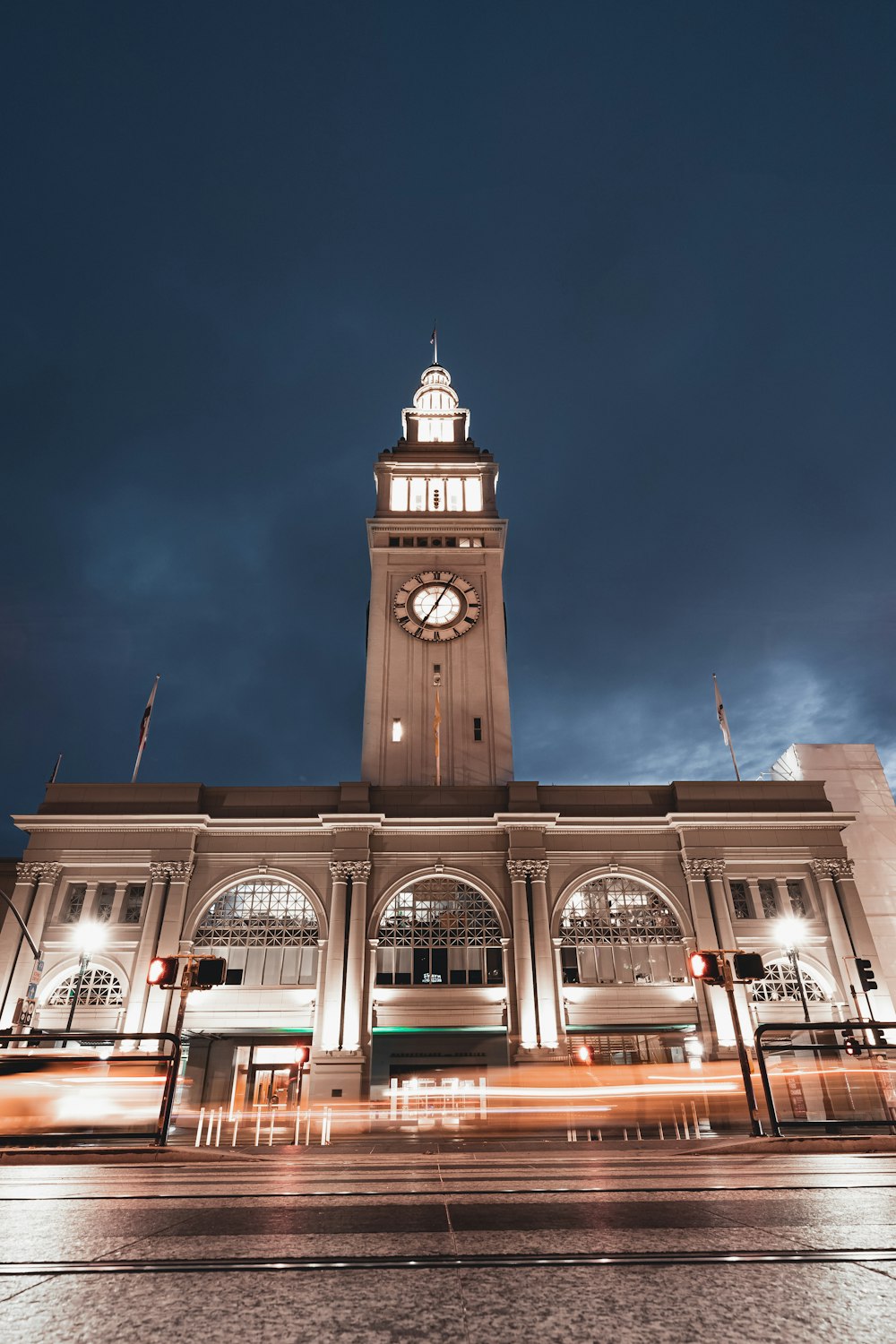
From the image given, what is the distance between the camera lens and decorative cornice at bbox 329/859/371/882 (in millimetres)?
36188

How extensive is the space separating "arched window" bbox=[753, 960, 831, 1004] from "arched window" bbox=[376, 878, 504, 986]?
12.7 m

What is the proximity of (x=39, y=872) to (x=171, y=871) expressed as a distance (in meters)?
6.65

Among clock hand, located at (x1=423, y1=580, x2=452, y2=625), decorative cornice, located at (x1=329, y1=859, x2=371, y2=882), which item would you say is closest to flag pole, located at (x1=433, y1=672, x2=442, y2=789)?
clock hand, located at (x1=423, y1=580, x2=452, y2=625)

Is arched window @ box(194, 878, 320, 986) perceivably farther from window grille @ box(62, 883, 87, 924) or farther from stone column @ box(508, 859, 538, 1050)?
stone column @ box(508, 859, 538, 1050)

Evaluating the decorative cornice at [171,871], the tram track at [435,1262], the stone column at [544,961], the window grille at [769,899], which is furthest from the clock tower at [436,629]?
the tram track at [435,1262]

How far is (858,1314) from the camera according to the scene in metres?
2.76

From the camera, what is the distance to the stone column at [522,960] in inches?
1303

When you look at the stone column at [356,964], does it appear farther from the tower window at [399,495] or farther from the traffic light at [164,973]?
the tower window at [399,495]

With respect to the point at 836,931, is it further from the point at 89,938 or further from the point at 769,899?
the point at 89,938

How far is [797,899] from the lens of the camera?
38031 millimetres

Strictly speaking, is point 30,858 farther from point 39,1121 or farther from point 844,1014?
point 844,1014

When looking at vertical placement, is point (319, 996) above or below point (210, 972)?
above

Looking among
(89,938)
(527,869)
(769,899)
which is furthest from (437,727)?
(89,938)

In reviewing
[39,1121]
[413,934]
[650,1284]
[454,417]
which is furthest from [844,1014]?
[454,417]
